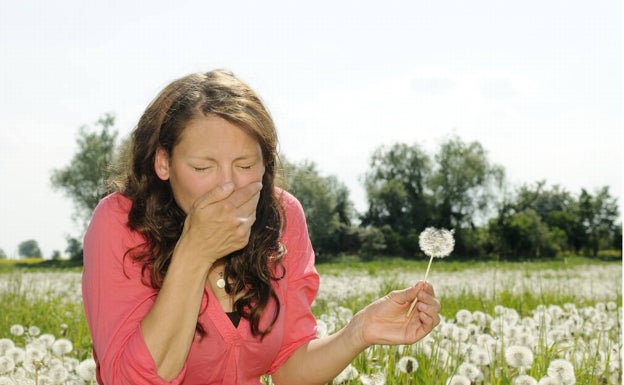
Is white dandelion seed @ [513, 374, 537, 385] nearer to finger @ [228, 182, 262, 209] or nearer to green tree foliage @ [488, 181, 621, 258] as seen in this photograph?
finger @ [228, 182, 262, 209]

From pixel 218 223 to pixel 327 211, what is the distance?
48.4m

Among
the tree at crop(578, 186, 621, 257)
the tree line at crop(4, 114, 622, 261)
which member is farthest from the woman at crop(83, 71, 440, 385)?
the tree at crop(578, 186, 621, 257)

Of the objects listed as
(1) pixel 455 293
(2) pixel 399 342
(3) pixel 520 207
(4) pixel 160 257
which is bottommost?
(3) pixel 520 207

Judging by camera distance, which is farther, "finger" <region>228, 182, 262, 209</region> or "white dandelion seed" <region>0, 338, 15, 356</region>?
"white dandelion seed" <region>0, 338, 15, 356</region>

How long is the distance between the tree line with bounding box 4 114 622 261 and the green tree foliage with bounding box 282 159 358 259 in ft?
0.20

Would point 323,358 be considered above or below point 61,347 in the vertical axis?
above

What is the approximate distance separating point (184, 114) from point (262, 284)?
0.72m

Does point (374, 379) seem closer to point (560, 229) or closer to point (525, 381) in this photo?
point (525, 381)

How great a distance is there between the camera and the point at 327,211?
166 ft

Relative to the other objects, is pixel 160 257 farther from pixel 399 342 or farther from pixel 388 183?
pixel 388 183

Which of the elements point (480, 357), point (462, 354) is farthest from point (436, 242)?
point (462, 354)

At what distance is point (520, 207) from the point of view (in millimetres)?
59156

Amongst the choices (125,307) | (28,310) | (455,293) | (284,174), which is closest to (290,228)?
(284,174)

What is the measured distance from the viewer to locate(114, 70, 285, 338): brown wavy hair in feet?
8.87
